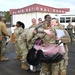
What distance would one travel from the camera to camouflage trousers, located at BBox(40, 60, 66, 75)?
5.23 meters

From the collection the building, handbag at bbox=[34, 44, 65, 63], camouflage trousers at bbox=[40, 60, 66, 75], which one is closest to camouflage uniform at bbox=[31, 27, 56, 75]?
camouflage trousers at bbox=[40, 60, 66, 75]

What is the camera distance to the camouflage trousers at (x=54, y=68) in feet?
17.2

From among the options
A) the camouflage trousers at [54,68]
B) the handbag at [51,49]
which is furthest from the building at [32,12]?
the handbag at [51,49]

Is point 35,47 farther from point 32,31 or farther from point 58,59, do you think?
point 32,31

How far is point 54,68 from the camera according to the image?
5234 millimetres

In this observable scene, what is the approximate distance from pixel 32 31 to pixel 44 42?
1097 millimetres

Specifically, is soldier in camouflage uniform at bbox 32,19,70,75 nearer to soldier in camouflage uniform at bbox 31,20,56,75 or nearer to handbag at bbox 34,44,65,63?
soldier in camouflage uniform at bbox 31,20,56,75

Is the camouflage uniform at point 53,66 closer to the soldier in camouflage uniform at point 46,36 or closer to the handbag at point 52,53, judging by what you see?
the soldier in camouflage uniform at point 46,36

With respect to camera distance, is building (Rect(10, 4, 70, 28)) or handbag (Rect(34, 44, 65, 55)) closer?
handbag (Rect(34, 44, 65, 55))

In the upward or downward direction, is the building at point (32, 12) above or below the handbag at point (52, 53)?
above

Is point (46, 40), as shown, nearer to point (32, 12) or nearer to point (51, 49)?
point (51, 49)

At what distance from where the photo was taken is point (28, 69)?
24.4 feet

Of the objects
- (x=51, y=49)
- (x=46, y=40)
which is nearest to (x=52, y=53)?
(x=51, y=49)

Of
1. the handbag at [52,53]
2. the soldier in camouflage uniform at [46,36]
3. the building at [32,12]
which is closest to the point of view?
the handbag at [52,53]
